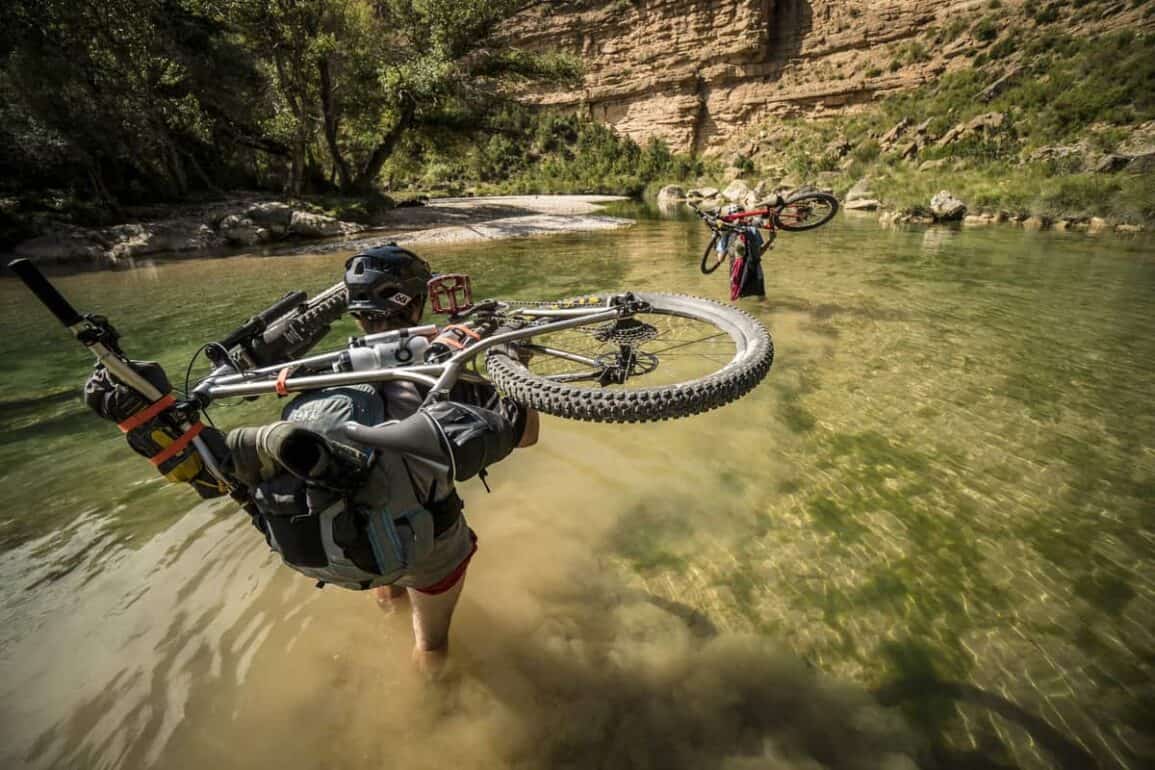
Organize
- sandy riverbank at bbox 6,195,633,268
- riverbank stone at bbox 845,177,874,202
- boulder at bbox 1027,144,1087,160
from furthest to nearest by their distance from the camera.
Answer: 1. riverbank stone at bbox 845,177,874,202
2. boulder at bbox 1027,144,1087,160
3. sandy riverbank at bbox 6,195,633,268

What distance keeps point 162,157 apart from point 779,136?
44.5 metres

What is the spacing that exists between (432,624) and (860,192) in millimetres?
30385

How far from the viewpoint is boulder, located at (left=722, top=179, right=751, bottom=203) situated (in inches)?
1397

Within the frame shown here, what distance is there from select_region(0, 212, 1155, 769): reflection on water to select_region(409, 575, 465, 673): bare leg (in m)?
0.10

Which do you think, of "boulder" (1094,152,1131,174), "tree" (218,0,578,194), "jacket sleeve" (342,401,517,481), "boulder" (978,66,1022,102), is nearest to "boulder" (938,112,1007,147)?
"boulder" (978,66,1022,102)

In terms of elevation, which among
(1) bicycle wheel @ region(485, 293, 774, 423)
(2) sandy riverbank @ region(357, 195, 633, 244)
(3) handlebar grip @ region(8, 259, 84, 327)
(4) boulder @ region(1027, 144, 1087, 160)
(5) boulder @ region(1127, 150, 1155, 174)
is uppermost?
(4) boulder @ region(1027, 144, 1087, 160)

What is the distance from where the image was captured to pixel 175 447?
1.85 meters

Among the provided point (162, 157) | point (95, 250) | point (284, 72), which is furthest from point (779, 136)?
point (95, 250)

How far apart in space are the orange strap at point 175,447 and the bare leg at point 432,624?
1.14 meters

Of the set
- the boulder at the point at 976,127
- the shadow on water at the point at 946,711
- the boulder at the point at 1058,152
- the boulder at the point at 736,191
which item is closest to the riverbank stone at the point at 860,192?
the boulder at the point at 976,127

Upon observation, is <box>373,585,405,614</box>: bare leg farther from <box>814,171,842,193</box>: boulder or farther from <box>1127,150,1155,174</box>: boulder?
<box>814,171,842,193</box>: boulder

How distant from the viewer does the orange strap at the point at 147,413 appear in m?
1.79

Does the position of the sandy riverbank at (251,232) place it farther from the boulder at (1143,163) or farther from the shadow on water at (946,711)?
the boulder at (1143,163)

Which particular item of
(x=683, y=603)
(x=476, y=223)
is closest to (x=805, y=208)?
(x=683, y=603)
